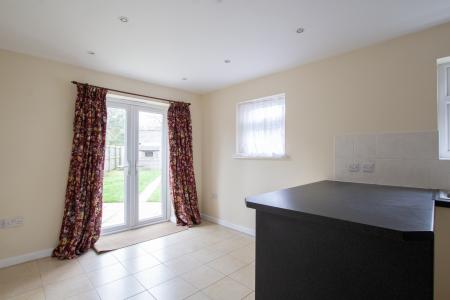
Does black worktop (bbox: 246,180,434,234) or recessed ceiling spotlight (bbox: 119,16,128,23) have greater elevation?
recessed ceiling spotlight (bbox: 119,16,128,23)

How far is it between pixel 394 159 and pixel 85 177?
364 centimetres

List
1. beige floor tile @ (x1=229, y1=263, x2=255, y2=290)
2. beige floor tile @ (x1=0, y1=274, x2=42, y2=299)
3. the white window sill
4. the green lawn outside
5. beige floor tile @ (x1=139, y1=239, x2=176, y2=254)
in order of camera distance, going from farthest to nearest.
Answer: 1. the green lawn outside
2. the white window sill
3. beige floor tile @ (x1=139, y1=239, x2=176, y2=254)
4. beige floor tile @ (x1=229, y1=263, x2=255, y2=290)
5. beige floor tile @ (x1=0, y1=274, x2=42, y2=299)

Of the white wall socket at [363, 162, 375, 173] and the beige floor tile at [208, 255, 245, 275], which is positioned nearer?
the white wall socket at [363, 162, 375, 173]

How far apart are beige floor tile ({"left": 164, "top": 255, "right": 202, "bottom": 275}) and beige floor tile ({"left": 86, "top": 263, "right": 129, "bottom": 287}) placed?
473 millimetres

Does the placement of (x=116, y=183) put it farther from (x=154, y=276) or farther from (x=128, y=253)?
(x=154, y=276)

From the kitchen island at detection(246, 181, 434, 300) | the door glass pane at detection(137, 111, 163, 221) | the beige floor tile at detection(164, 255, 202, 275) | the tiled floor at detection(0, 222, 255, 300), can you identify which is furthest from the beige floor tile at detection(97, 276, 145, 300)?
the door glass pane at detection(137, 111, 163, 221)

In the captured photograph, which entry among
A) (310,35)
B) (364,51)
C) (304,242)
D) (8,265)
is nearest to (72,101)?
(8,265)

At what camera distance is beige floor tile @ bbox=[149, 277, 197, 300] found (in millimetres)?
1959

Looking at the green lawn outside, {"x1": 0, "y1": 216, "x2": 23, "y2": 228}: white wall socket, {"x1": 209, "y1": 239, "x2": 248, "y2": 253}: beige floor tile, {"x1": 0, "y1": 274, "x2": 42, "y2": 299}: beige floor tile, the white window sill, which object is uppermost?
the white window sill

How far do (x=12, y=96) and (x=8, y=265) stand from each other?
6.27 ft

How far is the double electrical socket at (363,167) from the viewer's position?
2.28 m

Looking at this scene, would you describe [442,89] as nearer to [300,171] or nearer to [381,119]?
[381,119]

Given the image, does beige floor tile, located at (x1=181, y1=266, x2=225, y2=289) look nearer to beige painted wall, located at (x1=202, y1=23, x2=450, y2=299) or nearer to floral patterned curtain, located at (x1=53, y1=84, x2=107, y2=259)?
beige painted wall, located at (x1=202, y1=23, x2=450, y2=299)

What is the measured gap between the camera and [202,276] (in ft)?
7.47
